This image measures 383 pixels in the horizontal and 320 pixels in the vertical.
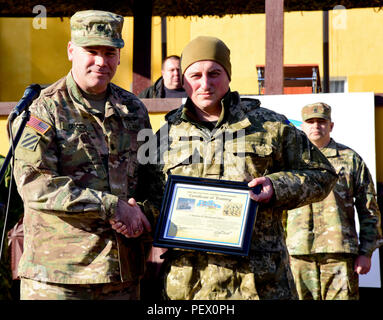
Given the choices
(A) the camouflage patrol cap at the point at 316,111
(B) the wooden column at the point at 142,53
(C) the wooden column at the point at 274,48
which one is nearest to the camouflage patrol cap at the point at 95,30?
(A) the camouflage patrol cap at the point at 316,111

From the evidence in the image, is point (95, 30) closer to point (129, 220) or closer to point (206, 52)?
point (206, 52)

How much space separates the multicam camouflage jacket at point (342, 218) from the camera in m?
6.57

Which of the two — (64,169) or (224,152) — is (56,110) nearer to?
(64,169)

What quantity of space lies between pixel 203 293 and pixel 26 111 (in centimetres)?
120

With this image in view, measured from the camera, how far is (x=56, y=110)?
4.11m

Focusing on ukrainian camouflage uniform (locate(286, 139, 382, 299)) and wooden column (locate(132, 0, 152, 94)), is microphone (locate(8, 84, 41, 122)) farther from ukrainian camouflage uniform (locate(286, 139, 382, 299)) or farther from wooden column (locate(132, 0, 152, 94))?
wooden column (locate(132, 0, 152, 94))

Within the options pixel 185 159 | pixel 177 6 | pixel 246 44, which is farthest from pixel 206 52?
pixel 246 44

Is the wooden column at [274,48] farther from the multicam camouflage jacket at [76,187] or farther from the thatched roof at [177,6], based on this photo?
the multicam camouflage jacket at [76,187]

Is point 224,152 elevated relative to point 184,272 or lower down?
elevated

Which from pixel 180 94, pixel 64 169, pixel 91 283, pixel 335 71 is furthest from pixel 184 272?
pixel 335 71

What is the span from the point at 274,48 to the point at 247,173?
154 inches

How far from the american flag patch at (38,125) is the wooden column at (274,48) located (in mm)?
3912

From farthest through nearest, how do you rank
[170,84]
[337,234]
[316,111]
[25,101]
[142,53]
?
[142,53] → [170,84] → [316,111] → [337,234] → [25,101]

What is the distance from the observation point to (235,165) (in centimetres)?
406
